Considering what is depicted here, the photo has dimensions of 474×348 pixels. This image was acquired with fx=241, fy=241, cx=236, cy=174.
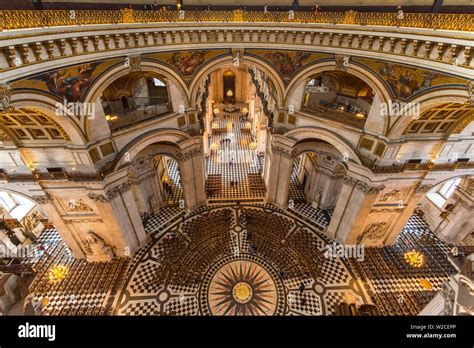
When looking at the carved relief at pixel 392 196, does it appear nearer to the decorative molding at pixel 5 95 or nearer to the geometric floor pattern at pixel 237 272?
the geometric floor pattern at pixel 237 272

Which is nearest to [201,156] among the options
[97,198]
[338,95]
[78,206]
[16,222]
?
[97,198]

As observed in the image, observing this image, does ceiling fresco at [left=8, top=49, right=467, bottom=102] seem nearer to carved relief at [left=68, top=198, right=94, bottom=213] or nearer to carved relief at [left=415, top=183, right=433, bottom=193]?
carved relief at [left=68, top=198, right=94, bottom=213]

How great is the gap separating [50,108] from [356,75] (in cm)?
1383

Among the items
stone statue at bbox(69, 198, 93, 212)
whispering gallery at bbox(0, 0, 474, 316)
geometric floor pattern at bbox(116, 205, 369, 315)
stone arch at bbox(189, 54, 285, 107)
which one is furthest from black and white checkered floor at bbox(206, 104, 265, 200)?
stone arch at bbox(189, 54, 285, 107)

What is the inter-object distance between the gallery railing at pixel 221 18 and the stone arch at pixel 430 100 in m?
2.09

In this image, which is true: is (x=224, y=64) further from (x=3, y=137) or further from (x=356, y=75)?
(x=3, y=137)

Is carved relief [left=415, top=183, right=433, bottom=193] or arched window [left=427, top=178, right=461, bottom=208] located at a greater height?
carved relief [left=415, top=183, right=433, bottom=193]

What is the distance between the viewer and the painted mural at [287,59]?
43.0 feet

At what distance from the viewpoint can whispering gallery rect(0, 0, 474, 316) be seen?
378 inches

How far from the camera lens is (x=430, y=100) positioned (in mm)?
9961

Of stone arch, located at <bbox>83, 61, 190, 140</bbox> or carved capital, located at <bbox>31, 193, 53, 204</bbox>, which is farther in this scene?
carved capital, located at <bbox>31, 193, 53, 204</bbox>

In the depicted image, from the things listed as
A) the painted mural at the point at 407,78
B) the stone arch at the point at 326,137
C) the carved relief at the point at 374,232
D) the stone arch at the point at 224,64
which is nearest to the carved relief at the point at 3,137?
the stone arch at the point at 224,64

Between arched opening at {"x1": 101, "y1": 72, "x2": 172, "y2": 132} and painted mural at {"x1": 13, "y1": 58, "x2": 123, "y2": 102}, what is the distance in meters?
2.54
